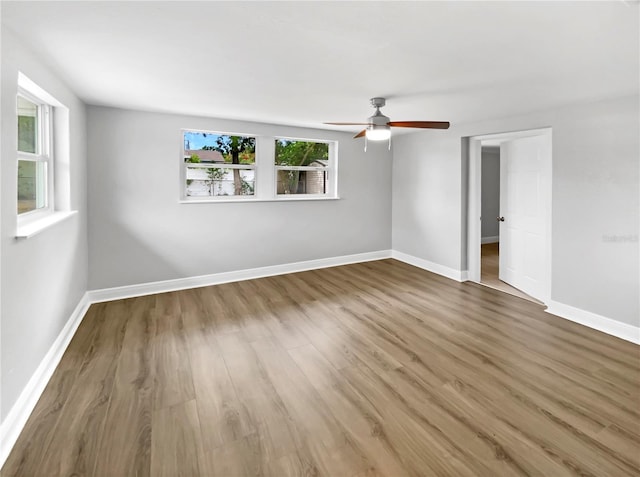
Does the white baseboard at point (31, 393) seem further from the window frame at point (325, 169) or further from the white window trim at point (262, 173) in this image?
the window frame at point (325, 169)

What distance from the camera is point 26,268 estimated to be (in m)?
2.15

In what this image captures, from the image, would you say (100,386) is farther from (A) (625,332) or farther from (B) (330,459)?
(A) (625,332)

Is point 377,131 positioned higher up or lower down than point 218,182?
higher up

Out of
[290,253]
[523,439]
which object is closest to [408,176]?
[290,253]

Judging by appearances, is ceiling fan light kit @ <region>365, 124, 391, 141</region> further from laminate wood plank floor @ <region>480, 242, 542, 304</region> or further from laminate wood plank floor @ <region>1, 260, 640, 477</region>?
laminate wood plank floor @ <region>480, 242, 542, 304</region>

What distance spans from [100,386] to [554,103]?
15.7 feet

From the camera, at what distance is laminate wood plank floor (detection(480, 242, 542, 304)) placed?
4430 millimetres

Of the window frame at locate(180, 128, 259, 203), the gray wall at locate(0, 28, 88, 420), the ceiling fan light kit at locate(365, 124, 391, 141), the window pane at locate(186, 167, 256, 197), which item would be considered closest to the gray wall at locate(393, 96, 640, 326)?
the ceiling fan light kit at locate(365, 124, 391, 141)

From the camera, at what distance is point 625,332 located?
315cm

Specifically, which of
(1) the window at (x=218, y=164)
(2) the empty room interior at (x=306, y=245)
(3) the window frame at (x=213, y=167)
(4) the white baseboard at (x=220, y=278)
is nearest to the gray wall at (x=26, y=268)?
(2) the empty room interior at (x=306, y=245)

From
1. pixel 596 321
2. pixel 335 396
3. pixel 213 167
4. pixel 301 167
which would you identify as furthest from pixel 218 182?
pixel 596 321

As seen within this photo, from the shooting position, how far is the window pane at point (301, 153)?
5188 millimetres

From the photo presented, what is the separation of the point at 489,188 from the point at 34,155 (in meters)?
8.05

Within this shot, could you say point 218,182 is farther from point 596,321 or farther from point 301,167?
point 596,321
